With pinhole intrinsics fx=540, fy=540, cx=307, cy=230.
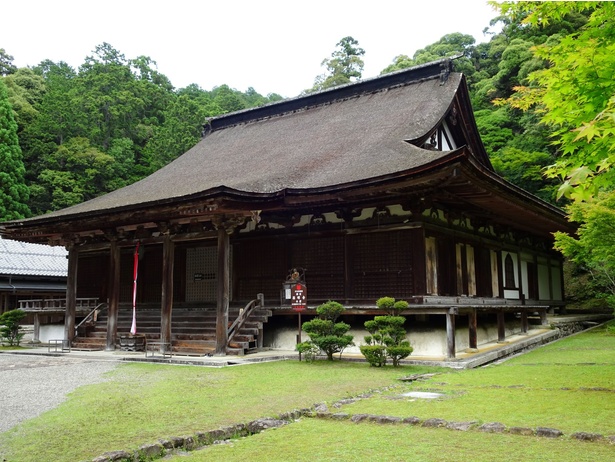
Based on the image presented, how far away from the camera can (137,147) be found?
167 feet

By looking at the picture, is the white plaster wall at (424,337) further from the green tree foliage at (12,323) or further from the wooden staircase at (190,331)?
the green tree foliage at (12,323)

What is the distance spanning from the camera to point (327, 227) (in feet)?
51.5

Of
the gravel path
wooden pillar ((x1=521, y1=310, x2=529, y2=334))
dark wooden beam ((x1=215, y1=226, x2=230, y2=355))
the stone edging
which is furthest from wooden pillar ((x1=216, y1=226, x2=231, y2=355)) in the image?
wooden pillar ((x1=521, y1=310, x2=529, y2=334))

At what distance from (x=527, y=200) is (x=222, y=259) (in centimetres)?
900

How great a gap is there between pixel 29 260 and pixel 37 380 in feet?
75.6

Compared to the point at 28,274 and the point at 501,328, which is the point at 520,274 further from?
the point at 28,274

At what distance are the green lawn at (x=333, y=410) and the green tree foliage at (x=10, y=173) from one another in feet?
103

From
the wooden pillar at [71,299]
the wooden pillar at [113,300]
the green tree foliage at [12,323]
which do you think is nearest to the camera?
the wooden pillar at [113,300]

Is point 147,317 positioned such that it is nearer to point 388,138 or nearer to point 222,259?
point 222,259

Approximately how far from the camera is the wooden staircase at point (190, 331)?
1426 centimetres

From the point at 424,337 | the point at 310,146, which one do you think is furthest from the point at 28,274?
the point at 424,337

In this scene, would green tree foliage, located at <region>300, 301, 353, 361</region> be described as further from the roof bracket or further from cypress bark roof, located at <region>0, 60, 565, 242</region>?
the roof bracket

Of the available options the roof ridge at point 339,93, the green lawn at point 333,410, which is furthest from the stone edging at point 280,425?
the roof ridge at point 339,93

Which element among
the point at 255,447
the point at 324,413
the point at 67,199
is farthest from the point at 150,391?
the point at 67,199
